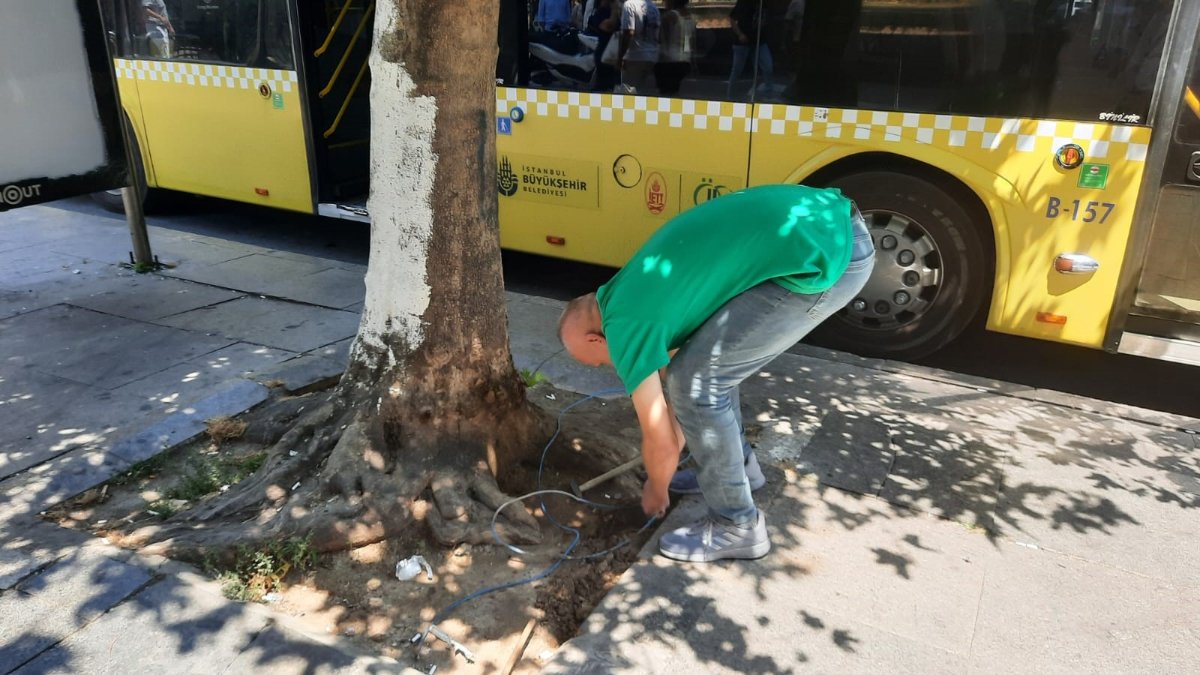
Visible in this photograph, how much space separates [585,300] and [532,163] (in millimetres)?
3297

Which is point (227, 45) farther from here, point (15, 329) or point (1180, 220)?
point (1180, 220)

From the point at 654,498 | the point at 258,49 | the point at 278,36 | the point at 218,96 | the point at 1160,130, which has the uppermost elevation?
the point at 278,36

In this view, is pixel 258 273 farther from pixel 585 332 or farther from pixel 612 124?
pixel 585 332

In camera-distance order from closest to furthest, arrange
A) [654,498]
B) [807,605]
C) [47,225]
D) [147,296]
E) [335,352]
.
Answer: [807,605] < [654,498] < [335,352] < [147,296] < [47,225]

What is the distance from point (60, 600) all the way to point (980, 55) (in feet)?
15.8

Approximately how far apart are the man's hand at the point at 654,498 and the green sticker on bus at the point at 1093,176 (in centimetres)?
296

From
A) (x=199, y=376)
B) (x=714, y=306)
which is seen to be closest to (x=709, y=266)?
(x=714, y=306)

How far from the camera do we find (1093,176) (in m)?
4.47

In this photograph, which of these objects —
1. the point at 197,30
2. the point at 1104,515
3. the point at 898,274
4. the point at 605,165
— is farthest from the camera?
the point at 197,30

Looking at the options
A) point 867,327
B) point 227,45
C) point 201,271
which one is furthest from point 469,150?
point 227,45

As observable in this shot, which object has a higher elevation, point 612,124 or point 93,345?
point 612,124

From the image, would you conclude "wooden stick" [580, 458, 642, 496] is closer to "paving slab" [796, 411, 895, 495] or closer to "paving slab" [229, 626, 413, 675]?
"paving slab" [796, 411, 895, 495]

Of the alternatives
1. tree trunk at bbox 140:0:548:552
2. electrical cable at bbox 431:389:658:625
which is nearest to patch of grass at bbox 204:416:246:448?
tree trunk at bbox 140:0:548:552

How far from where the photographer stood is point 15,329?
5.46 metres
